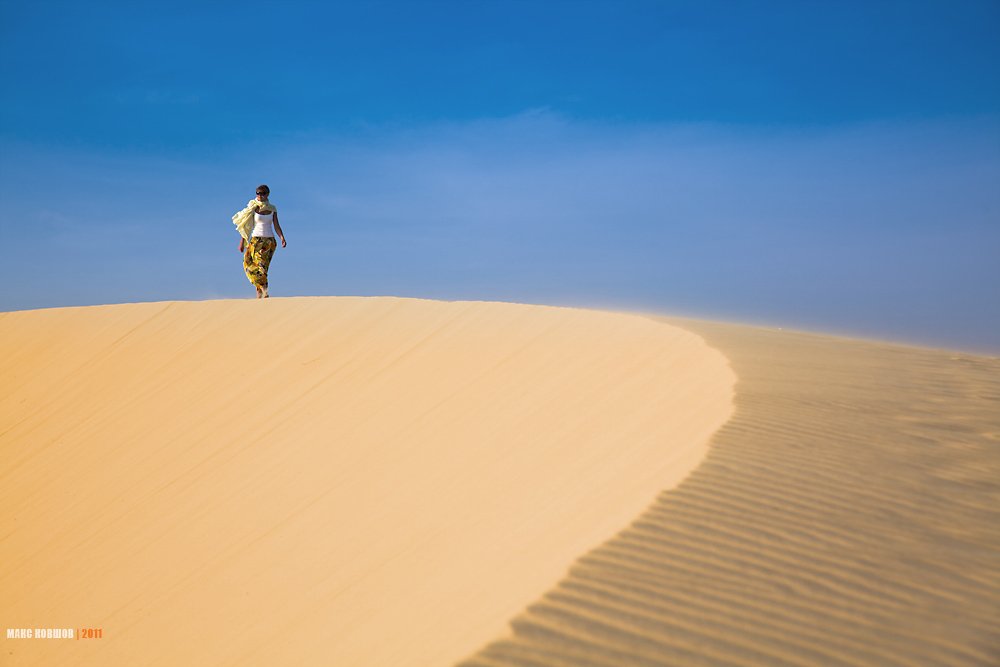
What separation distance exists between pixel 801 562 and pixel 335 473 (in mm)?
3838

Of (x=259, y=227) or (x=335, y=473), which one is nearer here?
(x=335, y=473)

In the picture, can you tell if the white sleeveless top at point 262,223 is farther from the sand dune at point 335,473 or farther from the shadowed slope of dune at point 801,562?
the shadowed slope of dune at point 801,562

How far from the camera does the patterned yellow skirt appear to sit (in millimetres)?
9891

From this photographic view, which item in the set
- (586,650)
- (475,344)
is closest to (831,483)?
(586,650)

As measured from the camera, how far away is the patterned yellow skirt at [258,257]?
9891mm

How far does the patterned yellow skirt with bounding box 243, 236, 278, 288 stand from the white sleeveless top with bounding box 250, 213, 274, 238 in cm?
7

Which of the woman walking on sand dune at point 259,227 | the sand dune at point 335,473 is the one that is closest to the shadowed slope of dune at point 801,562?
the sand dune at point 335,473

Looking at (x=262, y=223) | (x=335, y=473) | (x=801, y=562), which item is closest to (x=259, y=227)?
(x=262, y=223)

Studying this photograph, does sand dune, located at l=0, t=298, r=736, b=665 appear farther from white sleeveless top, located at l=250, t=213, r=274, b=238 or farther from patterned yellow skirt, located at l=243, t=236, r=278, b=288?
white sleeveless top, located at l=250, t=213, r=274, b=238

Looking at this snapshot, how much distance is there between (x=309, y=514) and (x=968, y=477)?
406cm

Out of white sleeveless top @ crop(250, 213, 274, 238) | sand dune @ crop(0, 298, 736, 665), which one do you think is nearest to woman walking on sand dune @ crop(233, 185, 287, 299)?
white sleeveless top @ crop(250, 213, 274, 238)

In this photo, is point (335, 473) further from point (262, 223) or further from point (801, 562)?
point (262, 223)

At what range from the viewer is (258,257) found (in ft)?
33.0

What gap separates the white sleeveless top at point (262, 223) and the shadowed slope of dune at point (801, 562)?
25.9 feet
